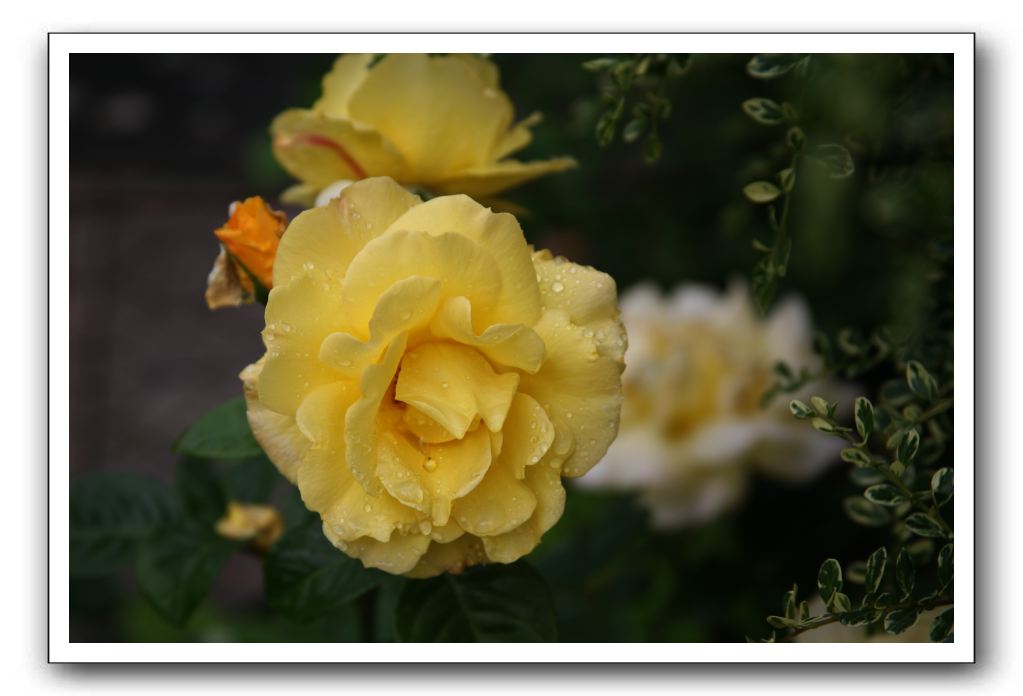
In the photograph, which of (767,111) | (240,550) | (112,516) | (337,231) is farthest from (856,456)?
(112,516)

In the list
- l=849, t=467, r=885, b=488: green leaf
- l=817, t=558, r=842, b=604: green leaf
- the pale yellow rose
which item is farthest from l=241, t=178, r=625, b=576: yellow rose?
the pale yellow rose

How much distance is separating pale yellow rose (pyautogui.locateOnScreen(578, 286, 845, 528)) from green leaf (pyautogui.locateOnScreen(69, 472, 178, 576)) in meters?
0.45

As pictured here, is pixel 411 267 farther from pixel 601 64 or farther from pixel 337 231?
pixel 601 64

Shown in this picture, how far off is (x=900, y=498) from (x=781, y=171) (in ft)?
0.83

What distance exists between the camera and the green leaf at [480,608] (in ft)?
2.63

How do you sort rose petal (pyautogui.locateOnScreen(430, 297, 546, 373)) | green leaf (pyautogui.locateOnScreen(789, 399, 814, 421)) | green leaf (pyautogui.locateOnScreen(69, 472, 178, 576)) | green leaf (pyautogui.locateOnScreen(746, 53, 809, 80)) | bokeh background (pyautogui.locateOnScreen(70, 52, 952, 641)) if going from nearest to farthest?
rose petal (pyautogui.locateOnScreen(430, 297, 546, 373)) → green leaf (pyautogui.locateOnScreen(789, 399, 814, 421)) → green leaf (pyautogui.locateOnScreen(746, 53, 809, 80)) → green leaf (pyautogui.locateOnScreen(69, 472, 178, 576)) → bokeh background (pyautogui.locateOnScreen(70, 52, 952, 641))

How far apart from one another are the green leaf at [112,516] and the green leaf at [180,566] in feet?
0.10

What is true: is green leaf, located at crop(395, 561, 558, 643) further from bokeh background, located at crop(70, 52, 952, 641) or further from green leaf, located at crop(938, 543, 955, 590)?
green leaf, located at crop(938, 543, 955, 590)

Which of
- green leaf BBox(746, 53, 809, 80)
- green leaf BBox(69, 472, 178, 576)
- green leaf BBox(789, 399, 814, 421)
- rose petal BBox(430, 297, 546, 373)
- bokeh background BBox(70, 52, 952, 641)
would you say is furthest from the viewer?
bokeh background BBox(70, 52, 952, 641)

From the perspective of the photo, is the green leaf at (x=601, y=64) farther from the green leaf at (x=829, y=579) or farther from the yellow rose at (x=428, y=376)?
the green leaf at (x=829, y=579)

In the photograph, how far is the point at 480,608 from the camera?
A: 2.66ft

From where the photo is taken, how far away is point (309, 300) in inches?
26.4

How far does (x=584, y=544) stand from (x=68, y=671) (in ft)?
1.71

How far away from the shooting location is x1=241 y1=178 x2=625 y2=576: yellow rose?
0.66 m
